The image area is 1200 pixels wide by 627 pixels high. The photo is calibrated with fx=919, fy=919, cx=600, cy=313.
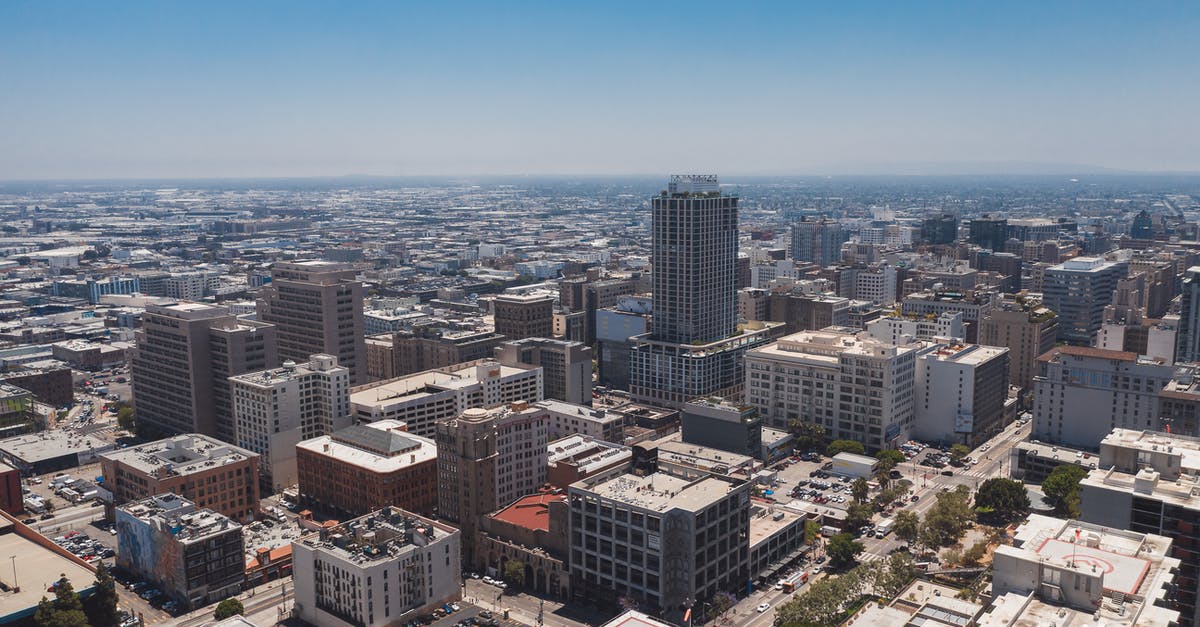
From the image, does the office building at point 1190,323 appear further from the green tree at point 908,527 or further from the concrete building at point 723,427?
the green tree at point 908,527

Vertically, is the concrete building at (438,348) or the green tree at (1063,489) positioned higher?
the concrete building at (438,348)

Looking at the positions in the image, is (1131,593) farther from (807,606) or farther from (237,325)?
(237,325)

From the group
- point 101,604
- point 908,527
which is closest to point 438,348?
point 101,604

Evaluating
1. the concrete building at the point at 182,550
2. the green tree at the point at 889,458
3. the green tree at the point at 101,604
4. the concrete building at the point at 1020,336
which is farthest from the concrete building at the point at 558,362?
the green tree at the point at 101,604

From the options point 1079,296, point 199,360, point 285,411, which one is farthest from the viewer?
point 1079,296

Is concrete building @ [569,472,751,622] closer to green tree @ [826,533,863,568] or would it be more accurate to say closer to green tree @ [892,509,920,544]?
green tree @ [826,533,863,568]

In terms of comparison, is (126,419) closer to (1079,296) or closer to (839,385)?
(839,385)

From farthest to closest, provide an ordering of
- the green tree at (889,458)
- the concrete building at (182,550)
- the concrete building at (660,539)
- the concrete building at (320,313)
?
the concrete building at (320,313)
the green tree at (889,458)
the concrete building at (182,550)
the concrete building at (660,539)
